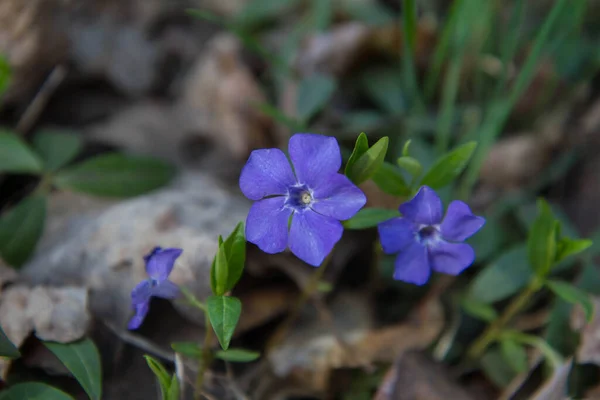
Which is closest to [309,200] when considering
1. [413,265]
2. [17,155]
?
[413,265]

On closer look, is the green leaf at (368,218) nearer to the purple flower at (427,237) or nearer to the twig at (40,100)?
the purple flower at (427,237)

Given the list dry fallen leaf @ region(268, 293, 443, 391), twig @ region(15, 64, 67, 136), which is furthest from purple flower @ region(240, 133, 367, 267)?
twig @ region(15, 64, 67, 136)

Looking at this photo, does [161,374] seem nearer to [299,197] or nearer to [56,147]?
[299,197]

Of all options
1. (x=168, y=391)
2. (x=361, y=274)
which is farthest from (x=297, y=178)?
(x=361, y=274)

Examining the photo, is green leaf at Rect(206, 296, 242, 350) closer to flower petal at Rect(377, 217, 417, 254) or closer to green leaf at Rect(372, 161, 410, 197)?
flower petal at Rect(377, 217, 417, 254)

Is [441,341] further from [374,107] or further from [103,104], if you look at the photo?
[103,104]

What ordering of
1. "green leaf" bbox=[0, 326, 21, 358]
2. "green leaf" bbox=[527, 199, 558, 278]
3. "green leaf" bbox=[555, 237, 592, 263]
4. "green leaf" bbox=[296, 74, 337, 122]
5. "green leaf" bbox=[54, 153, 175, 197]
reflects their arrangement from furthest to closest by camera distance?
1. "green leaf" bbox=[296, 74, 337, 122]
2. "green leaf" bbox=[54, 153, 175, 197]
3. "green leaf" bbox=[527, 199, 558, 278]
4. "green leaf" bbox=[555, 237, 592, 263]
5. "green leaf" bbox=[0, 326, 21, 358]
